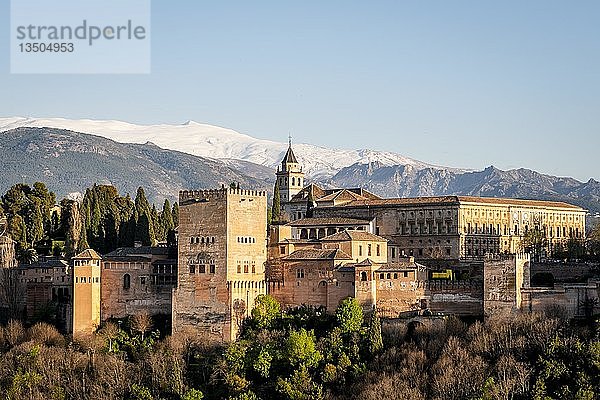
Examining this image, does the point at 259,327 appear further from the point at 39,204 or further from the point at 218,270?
the point at 39,204

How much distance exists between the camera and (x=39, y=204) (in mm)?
71812

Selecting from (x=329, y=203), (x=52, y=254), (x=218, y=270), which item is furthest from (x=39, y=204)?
(x=218, y=270)

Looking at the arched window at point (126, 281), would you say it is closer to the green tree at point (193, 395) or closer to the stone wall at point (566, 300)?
the green tree at point (193, 395)

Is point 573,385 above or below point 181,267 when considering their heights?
below

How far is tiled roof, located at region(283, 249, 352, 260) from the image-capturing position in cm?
5200

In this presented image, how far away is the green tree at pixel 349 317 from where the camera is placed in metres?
48.8

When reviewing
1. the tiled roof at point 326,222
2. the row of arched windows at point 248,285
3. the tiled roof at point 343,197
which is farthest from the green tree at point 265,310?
the tiled roof at point 343,197

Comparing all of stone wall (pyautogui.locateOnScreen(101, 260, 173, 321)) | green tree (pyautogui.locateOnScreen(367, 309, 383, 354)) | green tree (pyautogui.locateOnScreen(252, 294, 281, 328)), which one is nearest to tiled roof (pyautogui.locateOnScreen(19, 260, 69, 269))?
stone wall (pyautogui.locateOnScreen(101, 260, 173, 321))

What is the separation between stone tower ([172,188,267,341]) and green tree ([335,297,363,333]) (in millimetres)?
4993

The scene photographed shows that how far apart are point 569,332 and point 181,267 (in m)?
18.3

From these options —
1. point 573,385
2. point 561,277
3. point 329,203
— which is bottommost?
point 573,385

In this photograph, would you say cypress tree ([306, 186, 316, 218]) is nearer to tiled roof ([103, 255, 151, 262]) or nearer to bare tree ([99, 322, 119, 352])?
tiled roof ([103, 255, 151, 262])

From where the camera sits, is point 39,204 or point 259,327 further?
point 39,204

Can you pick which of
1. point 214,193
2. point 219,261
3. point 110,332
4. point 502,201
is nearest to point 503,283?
point 219,261
